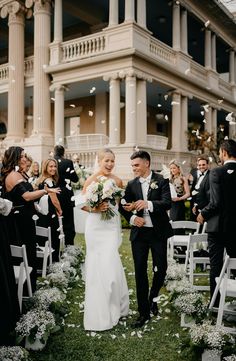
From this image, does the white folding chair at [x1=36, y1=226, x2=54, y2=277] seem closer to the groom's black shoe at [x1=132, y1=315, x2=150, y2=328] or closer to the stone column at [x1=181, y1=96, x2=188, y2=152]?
the groom's black shoe at [x1=132, y1=315, x2=150, y2=328]

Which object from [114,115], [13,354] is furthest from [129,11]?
[13,354]

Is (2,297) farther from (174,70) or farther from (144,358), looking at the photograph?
(174,70)

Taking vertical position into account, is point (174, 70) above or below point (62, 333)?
above

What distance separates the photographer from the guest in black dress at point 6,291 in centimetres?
385

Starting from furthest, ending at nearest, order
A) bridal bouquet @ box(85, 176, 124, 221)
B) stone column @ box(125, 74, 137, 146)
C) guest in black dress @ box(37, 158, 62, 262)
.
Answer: stone column @ box(125, 74, 137, 146)
guest in black dress @ box(37, 158, 62, 262)
bridal bouquet @ box(85, 176, 124, 221)

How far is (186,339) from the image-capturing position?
397 centimetres

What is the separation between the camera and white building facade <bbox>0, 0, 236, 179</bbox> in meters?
17.1

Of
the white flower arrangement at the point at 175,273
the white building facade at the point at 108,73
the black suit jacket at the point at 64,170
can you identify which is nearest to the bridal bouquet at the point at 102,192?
the white flower arrangement at the point at 175,273

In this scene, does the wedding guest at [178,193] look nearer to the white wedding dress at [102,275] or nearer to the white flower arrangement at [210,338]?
the white wedding dress at [102,275]

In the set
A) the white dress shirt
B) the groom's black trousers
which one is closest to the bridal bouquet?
the white dress shirt

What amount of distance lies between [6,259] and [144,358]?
5.45 feet

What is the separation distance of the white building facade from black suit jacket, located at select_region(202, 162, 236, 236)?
1107cm

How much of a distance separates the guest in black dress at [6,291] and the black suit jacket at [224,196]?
2485 millimetres

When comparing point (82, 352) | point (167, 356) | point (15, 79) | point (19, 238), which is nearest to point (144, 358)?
point (167, 356)
